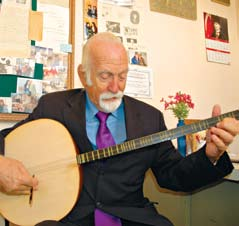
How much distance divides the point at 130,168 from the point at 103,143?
0.14 metres

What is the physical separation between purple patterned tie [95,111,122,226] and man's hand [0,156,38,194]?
10.0 inches

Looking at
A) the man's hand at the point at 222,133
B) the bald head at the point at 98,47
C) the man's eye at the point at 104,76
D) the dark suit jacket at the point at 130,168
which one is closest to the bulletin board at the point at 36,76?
the dark suit jacket at the point at 130,168

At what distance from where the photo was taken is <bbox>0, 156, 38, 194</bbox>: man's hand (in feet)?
3.65

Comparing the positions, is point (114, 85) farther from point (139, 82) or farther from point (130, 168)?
point (139, 82)

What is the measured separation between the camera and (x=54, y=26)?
1597mm

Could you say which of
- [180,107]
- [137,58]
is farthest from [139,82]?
[180,107]

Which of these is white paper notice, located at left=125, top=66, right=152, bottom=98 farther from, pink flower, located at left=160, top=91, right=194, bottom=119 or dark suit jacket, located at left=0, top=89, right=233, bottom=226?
dark suit jacket, located at left=0, top=89, right=233, bottom=226

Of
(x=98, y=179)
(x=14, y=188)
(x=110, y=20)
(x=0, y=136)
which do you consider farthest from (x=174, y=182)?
(x=110, y=20)

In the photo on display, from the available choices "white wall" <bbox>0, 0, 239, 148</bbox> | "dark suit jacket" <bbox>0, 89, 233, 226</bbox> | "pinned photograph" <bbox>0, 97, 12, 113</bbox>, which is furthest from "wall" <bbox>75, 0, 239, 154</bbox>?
"pinned photograph" <bbox>0, 97, 12, 113</bbox>

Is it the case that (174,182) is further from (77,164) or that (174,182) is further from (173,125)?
(173,125)

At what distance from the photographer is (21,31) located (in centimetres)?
153

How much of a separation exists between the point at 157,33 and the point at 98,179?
1.08 metres

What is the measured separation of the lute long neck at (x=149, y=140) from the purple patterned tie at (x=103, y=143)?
72 millimetres

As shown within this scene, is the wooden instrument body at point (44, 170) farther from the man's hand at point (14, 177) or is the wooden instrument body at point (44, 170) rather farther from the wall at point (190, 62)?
the wall at point (190, 62)
